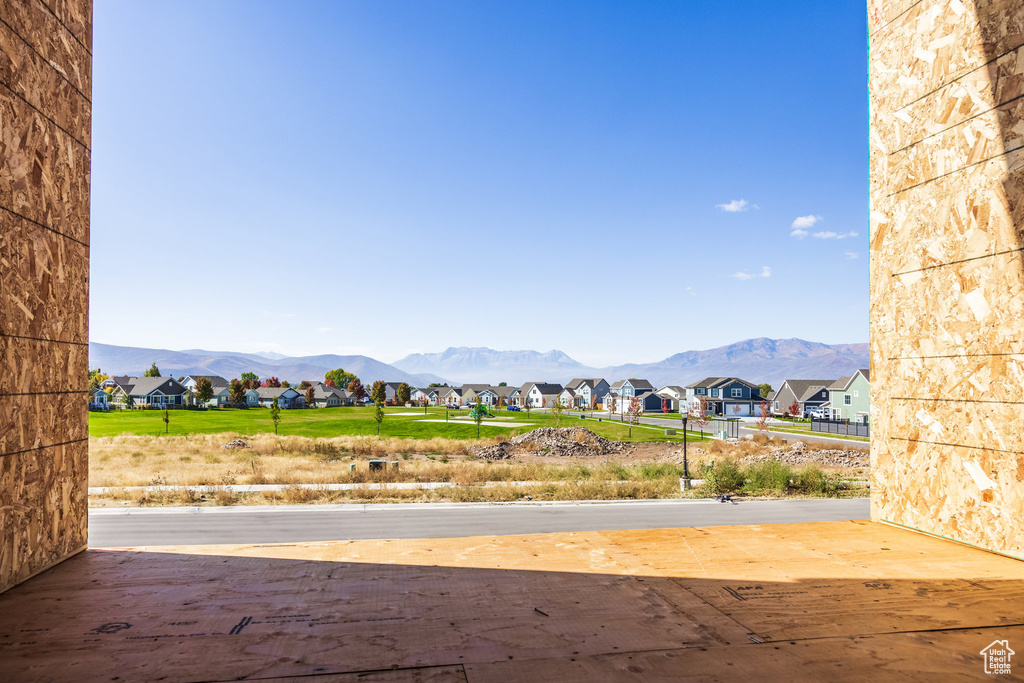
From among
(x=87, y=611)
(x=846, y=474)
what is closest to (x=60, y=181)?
(x=87, y=611)

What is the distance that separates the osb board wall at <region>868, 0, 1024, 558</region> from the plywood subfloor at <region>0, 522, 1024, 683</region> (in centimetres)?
111

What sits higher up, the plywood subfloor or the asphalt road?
the plywood subfloor

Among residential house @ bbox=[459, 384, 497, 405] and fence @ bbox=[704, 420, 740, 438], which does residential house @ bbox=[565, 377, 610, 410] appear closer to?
residential house @ bbox=[459, 384, 497, 405]

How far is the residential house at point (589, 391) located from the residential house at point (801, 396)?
104ft

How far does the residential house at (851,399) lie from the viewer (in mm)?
53250

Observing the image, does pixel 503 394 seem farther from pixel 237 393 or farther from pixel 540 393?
pixel 237 393

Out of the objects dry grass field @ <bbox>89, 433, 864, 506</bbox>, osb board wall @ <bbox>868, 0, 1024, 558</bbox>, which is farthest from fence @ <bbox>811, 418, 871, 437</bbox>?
osb board wall @ <bbox>868, 0, 1024, 558</bbox>

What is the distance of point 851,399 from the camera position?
55.8 metres

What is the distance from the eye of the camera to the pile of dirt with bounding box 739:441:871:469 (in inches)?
1046

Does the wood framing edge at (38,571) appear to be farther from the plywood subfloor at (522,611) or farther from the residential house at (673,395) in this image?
the residential house at (673,395)

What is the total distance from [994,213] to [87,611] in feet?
18.4

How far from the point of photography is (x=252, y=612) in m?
2.16

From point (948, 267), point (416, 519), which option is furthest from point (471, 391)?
point (948, 267)

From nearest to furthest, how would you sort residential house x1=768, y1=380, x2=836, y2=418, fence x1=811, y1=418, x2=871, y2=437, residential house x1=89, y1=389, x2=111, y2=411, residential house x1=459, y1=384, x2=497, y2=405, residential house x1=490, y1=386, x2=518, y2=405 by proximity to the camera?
fence x1=811, y1=418, x2=871, y2=437
residential house x1=768, y1=380, x2=836, y2=418
residential house x1=89, y1=389, x2=111, y2=411
residential house x1=490, y1=386, x2=518, y2=405
residential house x1=459, y1=384, x2=497, y2=405
